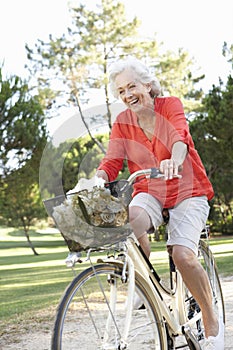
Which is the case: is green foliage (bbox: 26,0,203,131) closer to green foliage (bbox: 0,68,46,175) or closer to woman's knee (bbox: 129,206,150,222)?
green foliage (bbox: 0,68,46,175)

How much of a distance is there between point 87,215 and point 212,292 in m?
1.59

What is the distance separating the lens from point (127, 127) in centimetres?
348

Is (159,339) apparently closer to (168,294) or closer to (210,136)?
(168,294)

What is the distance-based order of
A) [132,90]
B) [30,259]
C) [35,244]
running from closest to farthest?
1. [132,90]
2. [30,259]
3. [35,244]

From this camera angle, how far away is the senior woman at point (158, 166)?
330cm

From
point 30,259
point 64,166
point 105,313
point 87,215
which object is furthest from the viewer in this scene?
point 30,259

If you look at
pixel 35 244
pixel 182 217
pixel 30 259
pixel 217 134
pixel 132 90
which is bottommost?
pixel 30 259

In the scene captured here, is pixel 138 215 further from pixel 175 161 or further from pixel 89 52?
pixel 89 52

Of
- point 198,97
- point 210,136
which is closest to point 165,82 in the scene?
point 198,97

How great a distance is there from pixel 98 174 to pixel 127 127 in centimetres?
34

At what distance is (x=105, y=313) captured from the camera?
10.5 ft

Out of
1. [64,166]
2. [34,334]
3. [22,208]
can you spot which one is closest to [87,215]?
[64,166]

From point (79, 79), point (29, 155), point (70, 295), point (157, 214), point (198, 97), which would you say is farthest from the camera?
point (198, 97)

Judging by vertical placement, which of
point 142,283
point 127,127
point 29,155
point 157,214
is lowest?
point 142,283
